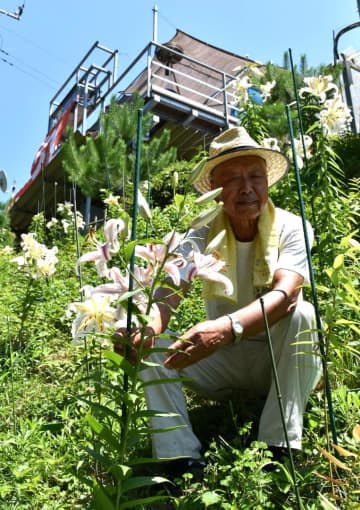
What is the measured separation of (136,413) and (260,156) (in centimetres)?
105

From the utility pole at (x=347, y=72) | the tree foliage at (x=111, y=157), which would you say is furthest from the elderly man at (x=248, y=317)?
the utility pole at (x=347, y=72)

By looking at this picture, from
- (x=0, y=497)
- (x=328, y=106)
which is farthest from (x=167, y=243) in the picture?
(x=328, y=106)

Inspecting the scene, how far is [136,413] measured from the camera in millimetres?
967

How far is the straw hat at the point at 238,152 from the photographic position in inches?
67.0

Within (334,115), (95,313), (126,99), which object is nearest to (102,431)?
(95,313)

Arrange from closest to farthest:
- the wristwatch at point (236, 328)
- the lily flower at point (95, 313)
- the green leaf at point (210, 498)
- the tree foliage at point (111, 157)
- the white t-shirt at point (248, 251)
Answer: the lily flower at point (95, 313), the green leaf at point (210, 498), the wristwatch at point (236, 328), the white t-shirt at point (248, 251), the tree foliage at point (111, 157)

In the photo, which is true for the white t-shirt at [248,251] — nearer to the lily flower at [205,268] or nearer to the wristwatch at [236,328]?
the wristwatch at [236,328]

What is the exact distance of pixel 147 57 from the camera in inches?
314

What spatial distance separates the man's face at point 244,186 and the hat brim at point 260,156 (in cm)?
2

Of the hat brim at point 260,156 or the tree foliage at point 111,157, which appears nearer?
the hat brim at point 260,156

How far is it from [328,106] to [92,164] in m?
3.97

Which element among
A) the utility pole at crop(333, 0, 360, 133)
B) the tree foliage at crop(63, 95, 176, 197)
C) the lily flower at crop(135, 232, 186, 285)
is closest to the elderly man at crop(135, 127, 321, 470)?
the lily flower at crop(135, 232, 186, 285)

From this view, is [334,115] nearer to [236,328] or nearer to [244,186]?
[244,186]

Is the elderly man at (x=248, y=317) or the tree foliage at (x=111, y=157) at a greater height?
the tree foliage at (x=111, y=157)
